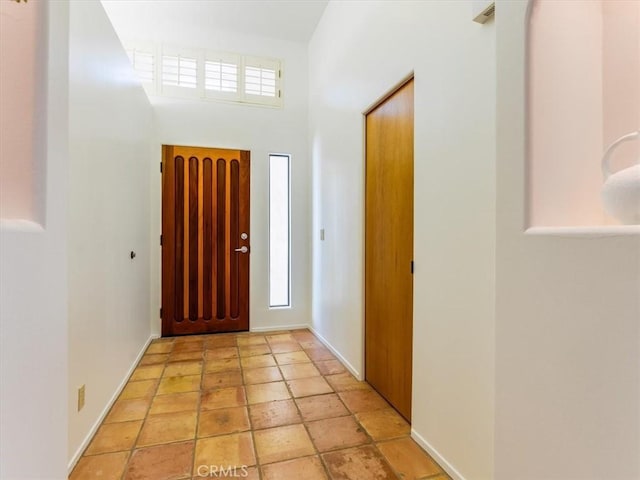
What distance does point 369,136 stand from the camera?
252 centimetres

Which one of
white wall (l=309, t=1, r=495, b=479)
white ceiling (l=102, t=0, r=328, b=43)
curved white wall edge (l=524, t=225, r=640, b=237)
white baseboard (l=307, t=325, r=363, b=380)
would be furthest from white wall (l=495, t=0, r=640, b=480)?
white ceiling (l=102, t=0, r=328, b=43)

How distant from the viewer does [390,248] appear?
7.33 feet

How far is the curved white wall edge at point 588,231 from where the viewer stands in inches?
27.8

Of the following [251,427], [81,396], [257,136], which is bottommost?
[251,427]

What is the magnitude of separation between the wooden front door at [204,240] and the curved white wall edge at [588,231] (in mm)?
3335

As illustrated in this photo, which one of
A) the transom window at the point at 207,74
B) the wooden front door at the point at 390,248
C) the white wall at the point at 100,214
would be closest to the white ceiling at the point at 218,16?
the transom window at the point at 207,74

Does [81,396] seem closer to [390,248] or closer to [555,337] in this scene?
[390,248]

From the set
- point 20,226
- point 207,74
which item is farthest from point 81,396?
point 207,74

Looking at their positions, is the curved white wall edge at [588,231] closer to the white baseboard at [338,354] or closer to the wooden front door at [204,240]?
the white baseboard at [338,354]

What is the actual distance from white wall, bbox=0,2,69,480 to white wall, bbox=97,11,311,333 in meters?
2.84

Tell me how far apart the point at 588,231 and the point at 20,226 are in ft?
4.43

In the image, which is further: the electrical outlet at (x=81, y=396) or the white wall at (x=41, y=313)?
the electrical outlet at (x=81, y=396)

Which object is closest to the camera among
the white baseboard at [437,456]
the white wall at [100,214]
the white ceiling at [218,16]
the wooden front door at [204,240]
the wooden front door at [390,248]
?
the white baseboard at [437,456]

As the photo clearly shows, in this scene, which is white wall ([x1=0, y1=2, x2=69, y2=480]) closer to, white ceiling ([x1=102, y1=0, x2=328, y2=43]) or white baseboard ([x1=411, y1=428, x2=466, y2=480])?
white baseboard ([x1=411, y1=428, x2=466, y2=480])
